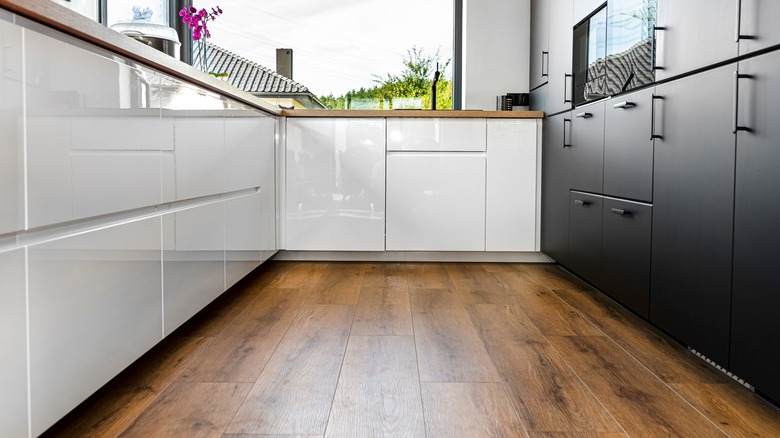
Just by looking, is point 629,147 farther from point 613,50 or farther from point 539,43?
point 539,43

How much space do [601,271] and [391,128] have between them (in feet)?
5.27

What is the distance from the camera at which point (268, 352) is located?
2004mm

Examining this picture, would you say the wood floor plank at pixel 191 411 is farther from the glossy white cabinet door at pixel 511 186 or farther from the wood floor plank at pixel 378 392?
the glossy white cabinet door at pixel 511 186

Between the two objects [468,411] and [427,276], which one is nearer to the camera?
[468,411]

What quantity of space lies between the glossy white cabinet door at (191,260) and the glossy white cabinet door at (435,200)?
1.51m

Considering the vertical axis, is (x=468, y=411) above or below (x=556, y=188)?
below

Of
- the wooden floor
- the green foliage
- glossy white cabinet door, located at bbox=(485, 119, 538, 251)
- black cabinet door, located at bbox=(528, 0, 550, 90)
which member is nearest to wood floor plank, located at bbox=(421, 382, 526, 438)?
the wooden floor

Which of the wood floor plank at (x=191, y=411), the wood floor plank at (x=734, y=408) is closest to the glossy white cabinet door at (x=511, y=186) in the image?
the wood floor plank at (x=734, y=408)

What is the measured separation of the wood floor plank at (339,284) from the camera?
280 cm

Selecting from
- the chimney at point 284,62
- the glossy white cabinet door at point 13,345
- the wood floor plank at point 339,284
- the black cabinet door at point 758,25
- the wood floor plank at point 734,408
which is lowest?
the wood floor plank at point 734,408

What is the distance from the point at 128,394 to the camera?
1.62 metres

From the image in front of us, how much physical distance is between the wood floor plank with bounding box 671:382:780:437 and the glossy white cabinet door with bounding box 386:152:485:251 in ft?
7.00

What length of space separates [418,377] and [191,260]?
871 millimetres

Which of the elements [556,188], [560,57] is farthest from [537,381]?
[560,57]
